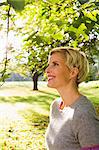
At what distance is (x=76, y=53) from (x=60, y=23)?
33cm

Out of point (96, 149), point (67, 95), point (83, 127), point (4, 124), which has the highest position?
point (67, 95)

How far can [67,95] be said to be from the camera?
279cm

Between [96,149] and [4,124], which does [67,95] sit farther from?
[4,124]

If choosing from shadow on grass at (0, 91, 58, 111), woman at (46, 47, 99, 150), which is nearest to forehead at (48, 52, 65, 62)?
woman at (46, 47, 99, 150)

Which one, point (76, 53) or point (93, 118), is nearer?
point (93, 118)

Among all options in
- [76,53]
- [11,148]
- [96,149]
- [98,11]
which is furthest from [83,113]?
[11,148]

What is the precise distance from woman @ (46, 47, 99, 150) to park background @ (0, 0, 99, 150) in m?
0.23

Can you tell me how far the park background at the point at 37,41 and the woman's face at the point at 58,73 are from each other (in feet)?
0.80

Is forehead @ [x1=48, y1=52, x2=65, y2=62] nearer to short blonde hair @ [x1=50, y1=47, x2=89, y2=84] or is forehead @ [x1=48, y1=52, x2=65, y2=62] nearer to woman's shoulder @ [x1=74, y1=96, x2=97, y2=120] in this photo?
short blonde hair @ [x1=50, y1=47, x2=89, y2=84]

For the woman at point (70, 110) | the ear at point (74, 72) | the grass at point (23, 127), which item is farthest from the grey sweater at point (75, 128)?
the grass at point (23, 127)

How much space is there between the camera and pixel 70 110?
2713mm

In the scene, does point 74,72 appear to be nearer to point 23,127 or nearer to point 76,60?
point 76,60

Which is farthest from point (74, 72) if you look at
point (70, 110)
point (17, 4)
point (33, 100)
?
point (33, 100)

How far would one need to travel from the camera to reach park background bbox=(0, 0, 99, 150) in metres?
3.02
